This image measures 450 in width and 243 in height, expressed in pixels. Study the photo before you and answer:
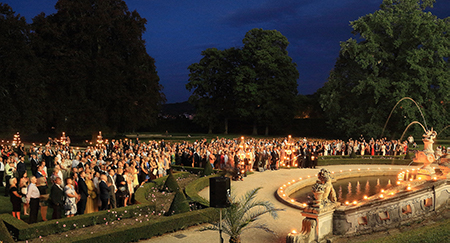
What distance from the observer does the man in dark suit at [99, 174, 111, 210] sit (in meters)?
12.4

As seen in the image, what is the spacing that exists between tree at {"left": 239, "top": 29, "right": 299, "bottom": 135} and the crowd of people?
18809 millimetres

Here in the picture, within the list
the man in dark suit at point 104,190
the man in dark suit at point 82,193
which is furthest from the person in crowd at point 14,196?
the man in dark suit at point 104,190

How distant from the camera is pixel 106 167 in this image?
14789 millimetres

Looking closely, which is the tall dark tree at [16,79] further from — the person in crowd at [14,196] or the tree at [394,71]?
the tree at [394,71]

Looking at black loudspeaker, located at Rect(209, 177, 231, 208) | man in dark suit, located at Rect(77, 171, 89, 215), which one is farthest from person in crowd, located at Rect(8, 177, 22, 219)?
black loudspeaker, located at Rect(209, 177, 231, 208)

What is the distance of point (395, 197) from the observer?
10664 millimetres

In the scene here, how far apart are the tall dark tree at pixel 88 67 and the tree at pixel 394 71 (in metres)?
22.1

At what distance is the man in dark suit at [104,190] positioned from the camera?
40.5 ft

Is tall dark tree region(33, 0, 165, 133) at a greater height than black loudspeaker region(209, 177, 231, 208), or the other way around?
tall dark tree region(33, 0, 165, 133)

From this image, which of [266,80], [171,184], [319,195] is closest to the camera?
[319,195]

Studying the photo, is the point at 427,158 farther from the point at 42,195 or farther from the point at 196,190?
the point at 42,195

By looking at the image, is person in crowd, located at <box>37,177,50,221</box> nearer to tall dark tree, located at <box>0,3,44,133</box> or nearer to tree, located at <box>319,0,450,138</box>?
tall dark tree, located at <box>0,3,44,133</box>

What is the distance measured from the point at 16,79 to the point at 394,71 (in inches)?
1466

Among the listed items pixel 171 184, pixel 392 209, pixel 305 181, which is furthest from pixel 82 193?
pixel 305 181
